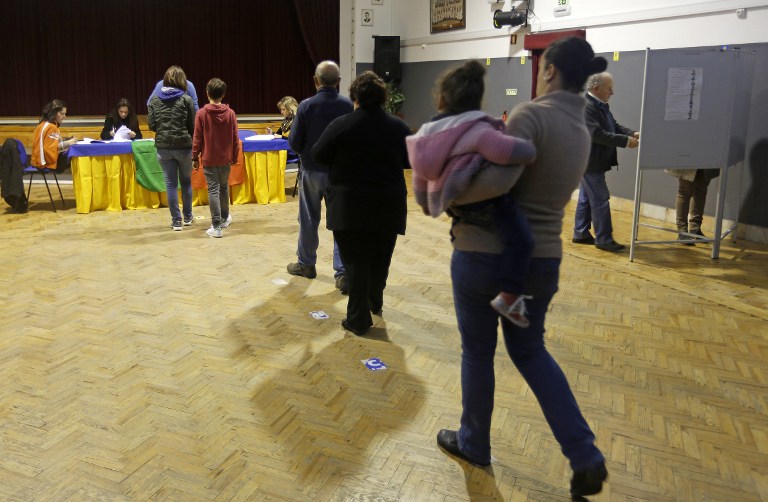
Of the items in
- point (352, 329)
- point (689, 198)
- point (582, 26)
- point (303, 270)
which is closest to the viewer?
point (352, 329)

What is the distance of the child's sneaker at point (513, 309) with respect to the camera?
1979 mm

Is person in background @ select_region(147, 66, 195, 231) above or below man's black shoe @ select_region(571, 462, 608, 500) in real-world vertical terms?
above

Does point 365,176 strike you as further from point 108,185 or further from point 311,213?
point 108,185

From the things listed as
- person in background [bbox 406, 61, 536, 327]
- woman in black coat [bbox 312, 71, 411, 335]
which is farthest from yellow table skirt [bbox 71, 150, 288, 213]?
person in background [bbox 406, 61, 536, 327]

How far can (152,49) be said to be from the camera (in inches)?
433

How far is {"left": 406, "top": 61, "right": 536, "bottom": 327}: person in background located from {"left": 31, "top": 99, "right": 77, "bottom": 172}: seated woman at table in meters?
6.05

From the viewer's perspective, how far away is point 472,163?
1.96 metres

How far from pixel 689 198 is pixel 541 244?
4580 millimetres

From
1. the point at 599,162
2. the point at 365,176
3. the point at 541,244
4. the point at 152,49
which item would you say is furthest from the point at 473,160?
the point at 152,49

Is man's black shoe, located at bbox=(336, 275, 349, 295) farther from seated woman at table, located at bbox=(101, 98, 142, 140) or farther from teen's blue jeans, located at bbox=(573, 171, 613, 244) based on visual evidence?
seated woman at table, located at bbox=(101, 98, 142, 140)

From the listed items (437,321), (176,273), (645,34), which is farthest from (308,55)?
(437,321)

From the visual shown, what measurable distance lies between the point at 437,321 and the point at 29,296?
2.68 metres

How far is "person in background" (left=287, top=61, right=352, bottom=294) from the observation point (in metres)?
4.10

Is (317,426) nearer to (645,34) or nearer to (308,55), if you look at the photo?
(645,34)
